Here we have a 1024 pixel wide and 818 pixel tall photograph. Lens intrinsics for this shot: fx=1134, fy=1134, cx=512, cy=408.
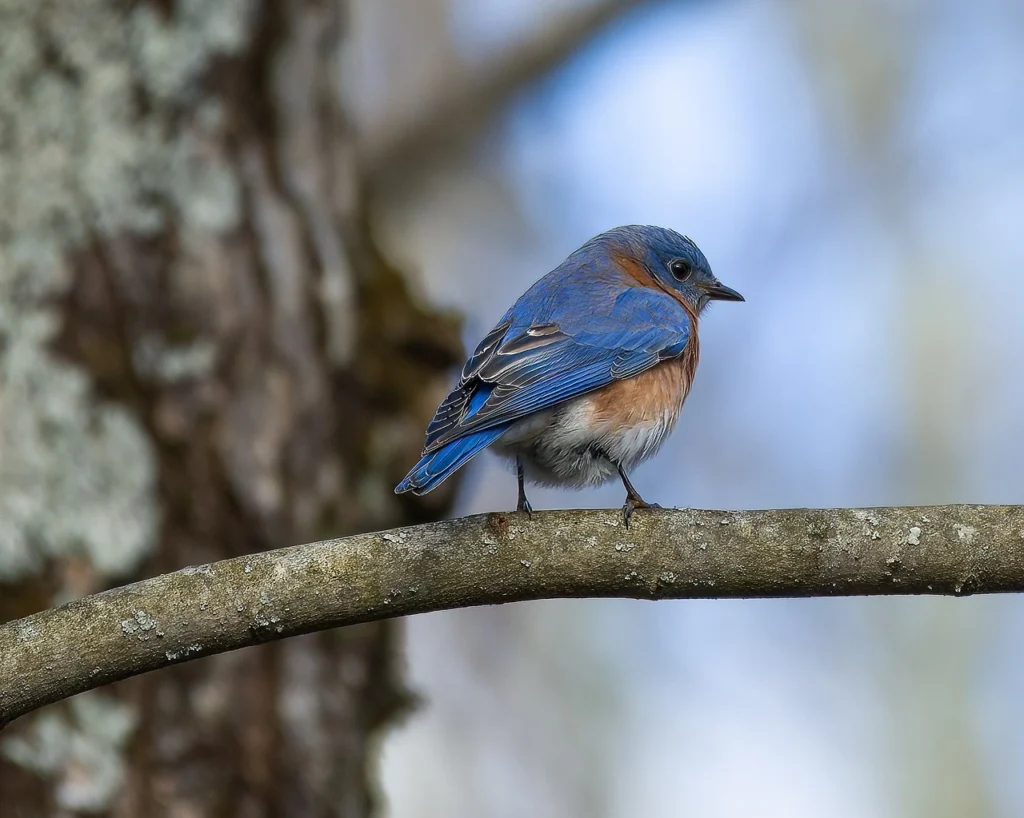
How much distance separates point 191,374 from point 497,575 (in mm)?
1855

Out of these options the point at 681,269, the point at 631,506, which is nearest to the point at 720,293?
the point at 681,269

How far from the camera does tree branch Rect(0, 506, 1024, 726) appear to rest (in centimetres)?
247

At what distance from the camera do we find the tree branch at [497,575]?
2.47m

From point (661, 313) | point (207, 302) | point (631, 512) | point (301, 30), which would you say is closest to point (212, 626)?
point (631, 512)

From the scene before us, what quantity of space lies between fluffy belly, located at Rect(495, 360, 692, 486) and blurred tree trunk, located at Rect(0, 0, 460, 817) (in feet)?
1.81

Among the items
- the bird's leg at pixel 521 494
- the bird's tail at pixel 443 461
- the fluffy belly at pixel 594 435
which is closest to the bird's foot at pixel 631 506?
the bird's leg at pixel 521 494

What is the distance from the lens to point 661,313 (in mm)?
4496

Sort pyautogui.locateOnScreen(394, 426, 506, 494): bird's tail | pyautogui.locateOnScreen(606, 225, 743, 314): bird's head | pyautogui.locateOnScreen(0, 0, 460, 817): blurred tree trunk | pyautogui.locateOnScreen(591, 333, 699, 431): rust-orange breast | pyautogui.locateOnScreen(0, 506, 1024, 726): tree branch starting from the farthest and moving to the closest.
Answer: pyautogui.locateOnScreen(606, 225, 743, 314): bird's head → pyautogui.locateOnScreen(591, 333, 699, 431): rust-orange breast → pyautogui.locateOnScreen(0, 0, 460, 817): blurred tree trunk → pyautogui.locateOnScreen(394, 426, 506, 494): bird's tail → pyautogui.locateOnScreen(0, 506, 1024, 726): tree branch

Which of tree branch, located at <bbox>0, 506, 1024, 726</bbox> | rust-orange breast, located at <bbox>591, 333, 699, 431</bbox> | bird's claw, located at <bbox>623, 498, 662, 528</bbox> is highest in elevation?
rust-orange breast, located at <bbox>591, 333, 699, 431</bbox>

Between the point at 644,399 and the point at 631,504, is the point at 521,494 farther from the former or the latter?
the point at 644,399

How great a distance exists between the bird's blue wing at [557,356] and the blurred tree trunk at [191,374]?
0.59 meters

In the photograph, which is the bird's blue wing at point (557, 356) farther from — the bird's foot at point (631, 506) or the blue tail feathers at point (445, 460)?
the bird's foot at point (631, 506)

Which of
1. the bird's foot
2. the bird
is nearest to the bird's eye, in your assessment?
the bird

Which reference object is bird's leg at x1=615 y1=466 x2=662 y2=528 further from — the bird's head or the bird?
the bird's head
